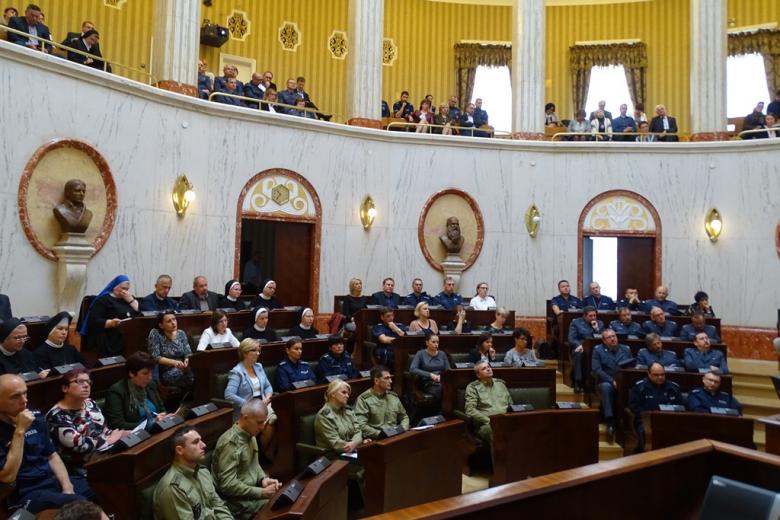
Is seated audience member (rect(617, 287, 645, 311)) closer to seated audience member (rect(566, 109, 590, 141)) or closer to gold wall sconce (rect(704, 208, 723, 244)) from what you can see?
gold wall sconce (rect(704, 208, 723, 244))

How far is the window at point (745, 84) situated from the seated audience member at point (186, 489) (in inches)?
544

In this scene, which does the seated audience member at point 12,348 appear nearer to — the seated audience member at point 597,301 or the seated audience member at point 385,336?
the seated audience member at point 385,336

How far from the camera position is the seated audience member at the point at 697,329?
865cm

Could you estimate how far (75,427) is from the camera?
383 centimetres

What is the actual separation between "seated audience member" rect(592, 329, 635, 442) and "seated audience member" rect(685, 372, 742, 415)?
867 millimetres

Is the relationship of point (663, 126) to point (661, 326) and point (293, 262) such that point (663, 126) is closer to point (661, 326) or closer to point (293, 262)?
point (661, 326)

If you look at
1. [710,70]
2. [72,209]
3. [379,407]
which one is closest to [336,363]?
[379,407]

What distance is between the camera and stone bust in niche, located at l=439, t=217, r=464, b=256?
11539mm

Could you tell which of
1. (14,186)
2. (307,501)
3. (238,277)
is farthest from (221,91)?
(307,501)

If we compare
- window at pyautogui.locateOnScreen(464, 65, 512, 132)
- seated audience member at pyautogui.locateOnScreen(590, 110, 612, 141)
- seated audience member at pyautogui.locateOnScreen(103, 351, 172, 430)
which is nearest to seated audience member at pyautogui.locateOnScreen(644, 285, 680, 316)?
seated audience member at pyautogui.locateOnScreen(590, 110, 612, 141)

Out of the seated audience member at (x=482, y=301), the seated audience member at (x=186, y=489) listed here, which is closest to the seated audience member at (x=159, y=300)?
the seated audience member at (x=186, y=489)

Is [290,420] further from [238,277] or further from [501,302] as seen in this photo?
[501,302]

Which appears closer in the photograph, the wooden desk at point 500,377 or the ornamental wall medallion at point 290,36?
the wooden desk at point 500,377

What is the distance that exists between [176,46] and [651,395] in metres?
7.63
